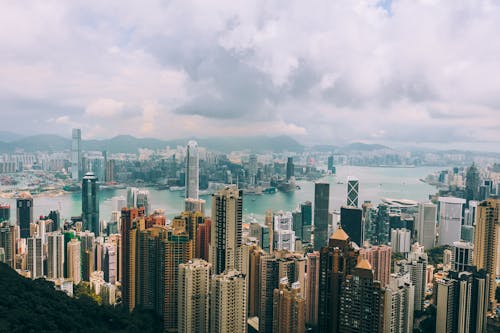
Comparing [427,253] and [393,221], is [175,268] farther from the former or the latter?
[393,221]

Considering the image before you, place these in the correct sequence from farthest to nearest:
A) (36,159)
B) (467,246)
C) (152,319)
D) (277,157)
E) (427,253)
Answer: (36,159), (277,157), (427,253), (467,246), (152,319)

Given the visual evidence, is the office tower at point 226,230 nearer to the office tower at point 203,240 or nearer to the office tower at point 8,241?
the office tower at point 203,240

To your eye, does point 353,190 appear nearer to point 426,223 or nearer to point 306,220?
point 306,220

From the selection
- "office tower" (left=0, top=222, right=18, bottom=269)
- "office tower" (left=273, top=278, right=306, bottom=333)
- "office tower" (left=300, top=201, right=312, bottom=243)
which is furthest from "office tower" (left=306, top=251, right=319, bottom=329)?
"office tower" (left=0, top=222, right=18, bottom=269)

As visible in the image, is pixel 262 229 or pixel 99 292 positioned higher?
pixel 262 229

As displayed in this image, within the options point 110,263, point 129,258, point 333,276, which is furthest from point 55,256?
point 333,276

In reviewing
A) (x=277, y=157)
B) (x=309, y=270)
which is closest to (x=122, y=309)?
(x=309, y=270)

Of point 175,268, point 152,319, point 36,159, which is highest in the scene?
point 36,159

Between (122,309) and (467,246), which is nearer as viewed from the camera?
(122,309)
